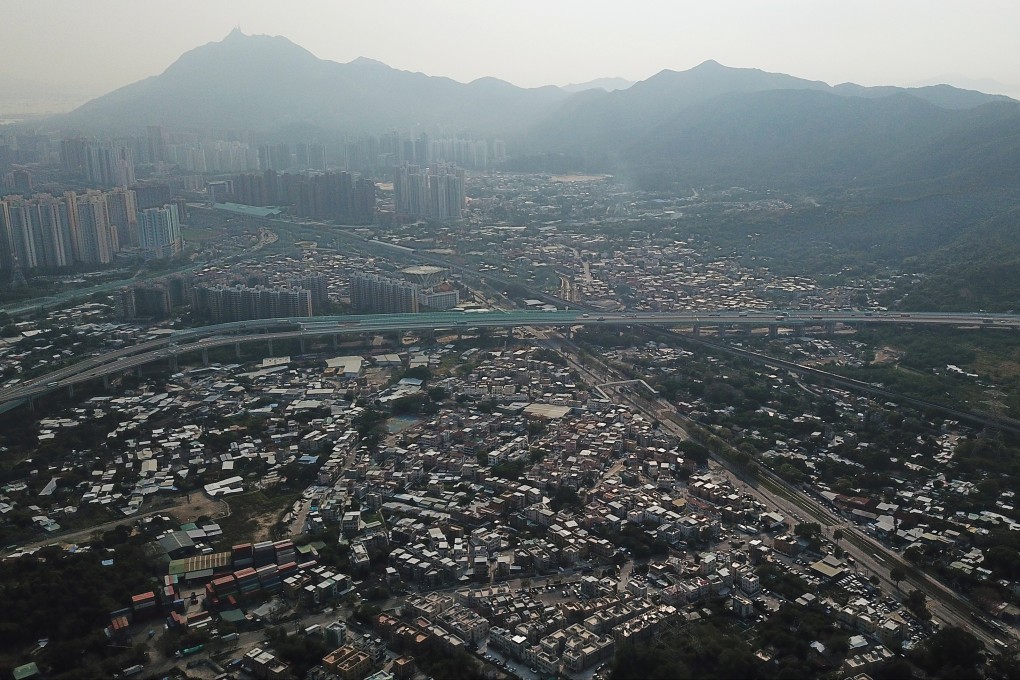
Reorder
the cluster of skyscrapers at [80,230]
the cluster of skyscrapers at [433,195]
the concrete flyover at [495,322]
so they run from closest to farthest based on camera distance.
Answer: the concrete flyover at [495,322]
the cluster of skyscrapers at [80,230]
the cluster of skyscrapers at [433,195]

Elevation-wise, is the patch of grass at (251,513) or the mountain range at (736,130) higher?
the mountain range at (736,130)

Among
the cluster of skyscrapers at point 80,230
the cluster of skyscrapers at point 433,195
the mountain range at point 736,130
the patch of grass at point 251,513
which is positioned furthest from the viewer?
the cluster of skyscrapers at point 433,195

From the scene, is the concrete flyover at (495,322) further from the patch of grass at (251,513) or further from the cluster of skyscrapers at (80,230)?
the cluster of skyscrapers at (80,230)

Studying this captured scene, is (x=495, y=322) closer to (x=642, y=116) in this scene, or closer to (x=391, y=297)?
(x=391, y=297)

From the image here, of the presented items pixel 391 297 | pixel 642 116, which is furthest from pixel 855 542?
pixel 642 116

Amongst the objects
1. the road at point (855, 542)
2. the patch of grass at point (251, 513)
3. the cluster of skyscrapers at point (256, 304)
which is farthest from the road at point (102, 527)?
the cluster of skyscrapers at point (256, 304)
